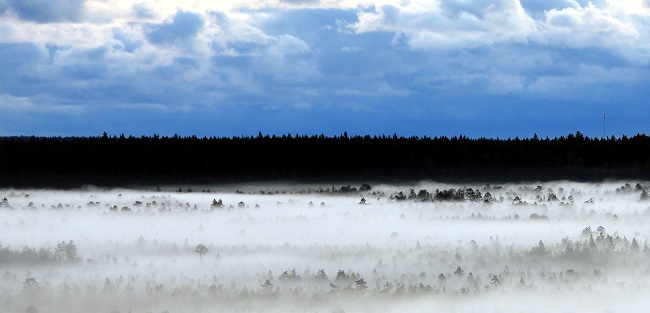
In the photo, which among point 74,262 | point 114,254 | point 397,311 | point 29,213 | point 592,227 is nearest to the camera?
point 397,311

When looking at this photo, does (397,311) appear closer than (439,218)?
Yes

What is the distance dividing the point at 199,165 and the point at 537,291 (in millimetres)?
47277

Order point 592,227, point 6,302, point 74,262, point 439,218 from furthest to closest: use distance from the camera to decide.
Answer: point 439,218, point 592,227, point 74,262, point 6,302

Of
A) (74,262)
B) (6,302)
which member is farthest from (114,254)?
(6,302)

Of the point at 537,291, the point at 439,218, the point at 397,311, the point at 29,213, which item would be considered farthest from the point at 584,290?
the point at 29,213

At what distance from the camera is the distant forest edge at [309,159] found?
57062 millimetres

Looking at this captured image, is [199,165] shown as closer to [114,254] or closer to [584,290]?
[114,254]

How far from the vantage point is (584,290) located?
539 inches

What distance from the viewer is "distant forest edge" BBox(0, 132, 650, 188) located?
5706cm

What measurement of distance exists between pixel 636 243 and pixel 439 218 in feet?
27.4

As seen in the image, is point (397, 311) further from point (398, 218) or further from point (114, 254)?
point (398, 218)

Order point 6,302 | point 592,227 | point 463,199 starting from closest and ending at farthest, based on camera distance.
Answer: point 6,302
point 592,227
point 463,199

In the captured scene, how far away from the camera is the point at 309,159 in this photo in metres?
60.7

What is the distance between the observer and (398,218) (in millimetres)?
26578
